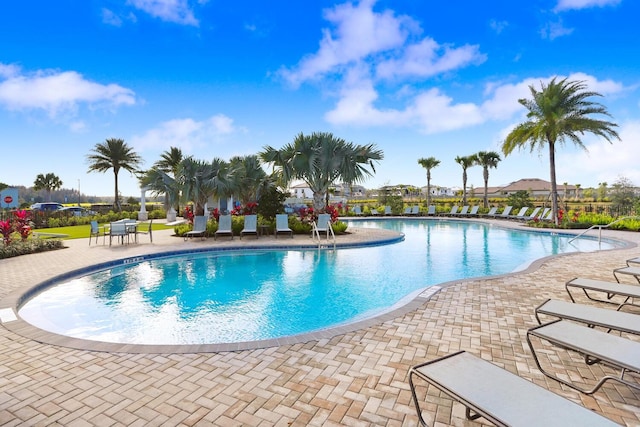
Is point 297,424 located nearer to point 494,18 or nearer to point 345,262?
point 345,262

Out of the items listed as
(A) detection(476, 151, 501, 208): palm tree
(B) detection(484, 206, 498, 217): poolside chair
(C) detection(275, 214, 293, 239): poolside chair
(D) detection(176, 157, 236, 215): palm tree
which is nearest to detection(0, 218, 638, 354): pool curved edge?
(D) detection(176, 157, 236, 215): palm tree

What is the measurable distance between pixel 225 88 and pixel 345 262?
45.8 feet

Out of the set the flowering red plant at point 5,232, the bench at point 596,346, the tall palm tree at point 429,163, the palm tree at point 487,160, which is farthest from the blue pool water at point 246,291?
the tall palm tree at point 429,163

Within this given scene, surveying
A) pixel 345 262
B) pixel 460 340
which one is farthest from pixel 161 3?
pixel 460 340

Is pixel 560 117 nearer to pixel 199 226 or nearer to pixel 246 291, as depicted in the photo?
pixel 246 291

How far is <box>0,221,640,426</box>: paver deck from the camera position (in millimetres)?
2445

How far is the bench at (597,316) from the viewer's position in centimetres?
300

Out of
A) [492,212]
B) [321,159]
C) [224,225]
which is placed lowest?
[492,212]

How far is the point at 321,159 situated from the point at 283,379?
1245 cm

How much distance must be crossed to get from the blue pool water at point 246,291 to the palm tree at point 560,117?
26.5ft

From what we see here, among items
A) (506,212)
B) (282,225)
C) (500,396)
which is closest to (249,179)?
(282,225)

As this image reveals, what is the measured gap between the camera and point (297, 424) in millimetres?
2336

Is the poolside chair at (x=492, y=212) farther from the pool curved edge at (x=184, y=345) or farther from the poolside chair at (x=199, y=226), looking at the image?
the poolside chair at (x=199, y=226)

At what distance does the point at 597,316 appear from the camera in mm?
3258
